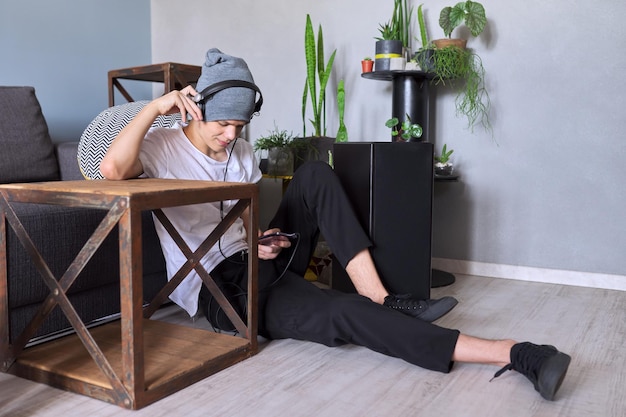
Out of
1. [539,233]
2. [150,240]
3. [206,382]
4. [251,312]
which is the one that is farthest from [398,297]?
[539,233]

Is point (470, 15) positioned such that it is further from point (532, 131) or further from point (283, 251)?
point (283, 251)

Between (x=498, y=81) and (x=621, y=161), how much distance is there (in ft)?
2.02

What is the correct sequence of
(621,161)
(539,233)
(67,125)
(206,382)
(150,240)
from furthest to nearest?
(67,125) → (539,233) → (621,161) → (150,240) → (206,382)

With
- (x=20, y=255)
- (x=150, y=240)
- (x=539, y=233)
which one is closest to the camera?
(x=20, y=255)

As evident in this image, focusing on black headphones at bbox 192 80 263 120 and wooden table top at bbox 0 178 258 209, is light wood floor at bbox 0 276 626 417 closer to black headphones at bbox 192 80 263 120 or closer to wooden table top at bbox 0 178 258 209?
wooden table top at bbox 0 178 258 209

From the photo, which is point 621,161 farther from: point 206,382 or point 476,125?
point 206,382

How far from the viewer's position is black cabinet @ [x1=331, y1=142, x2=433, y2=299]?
1.92 meters

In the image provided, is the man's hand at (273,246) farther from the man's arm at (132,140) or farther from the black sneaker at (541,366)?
the black sneaker at (541,366)

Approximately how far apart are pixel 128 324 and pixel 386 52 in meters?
1.78

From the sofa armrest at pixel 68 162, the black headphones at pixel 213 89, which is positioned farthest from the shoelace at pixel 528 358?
the sofa armrest at pixel 68 162

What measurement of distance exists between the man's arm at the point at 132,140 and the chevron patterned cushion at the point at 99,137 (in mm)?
665

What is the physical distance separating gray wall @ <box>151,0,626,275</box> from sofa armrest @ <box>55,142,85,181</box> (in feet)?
4.34

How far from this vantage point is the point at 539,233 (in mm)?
2654

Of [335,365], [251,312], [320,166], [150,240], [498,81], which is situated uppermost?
[498,81]
